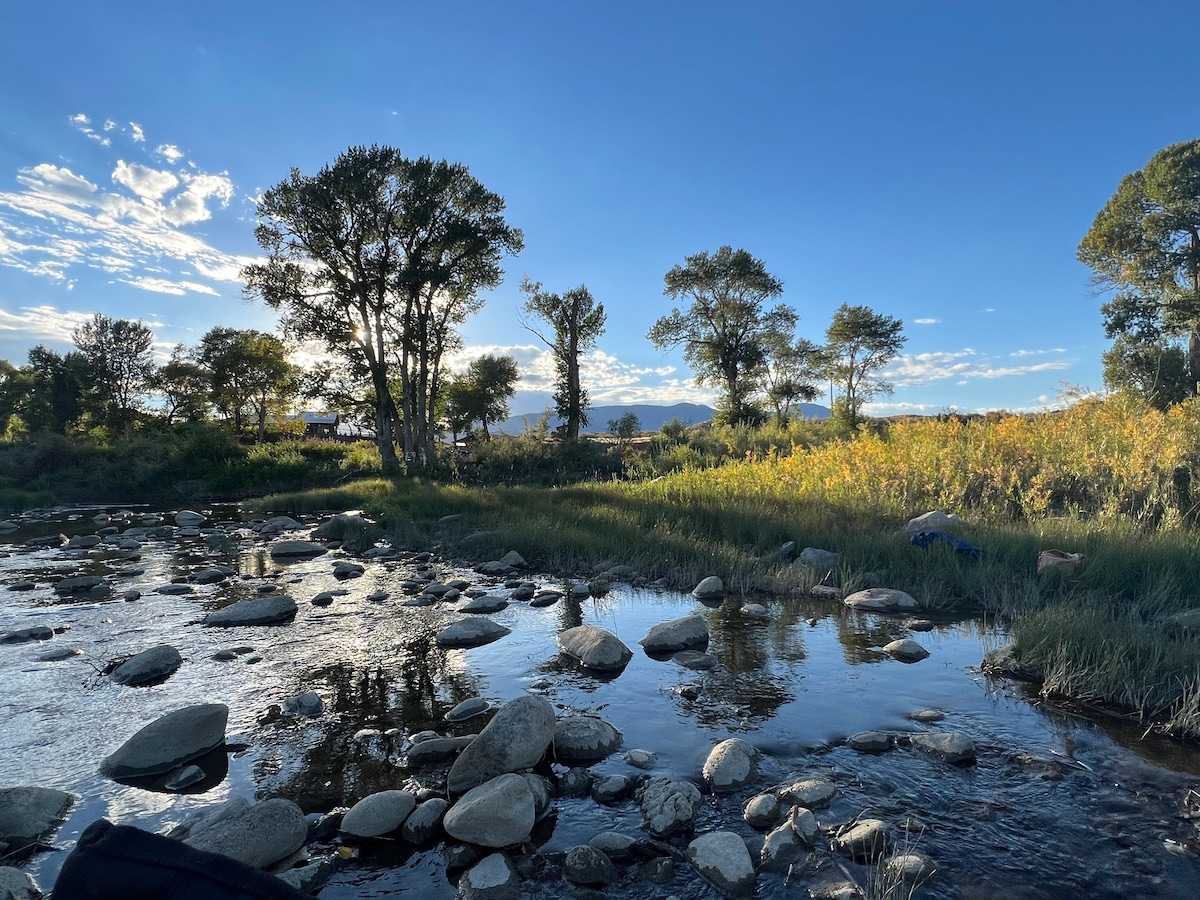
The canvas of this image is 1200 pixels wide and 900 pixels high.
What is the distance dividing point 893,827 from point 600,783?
4.28ft

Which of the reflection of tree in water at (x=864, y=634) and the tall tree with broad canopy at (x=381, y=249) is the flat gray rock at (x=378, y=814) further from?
the tall tree with broad canopy at (x=381, y=249)

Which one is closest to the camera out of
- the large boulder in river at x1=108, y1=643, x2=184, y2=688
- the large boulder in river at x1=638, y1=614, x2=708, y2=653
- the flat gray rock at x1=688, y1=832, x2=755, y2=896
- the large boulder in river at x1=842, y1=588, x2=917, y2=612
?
the flat gray rock at x1=688, y1=832, x2=755, y2=896

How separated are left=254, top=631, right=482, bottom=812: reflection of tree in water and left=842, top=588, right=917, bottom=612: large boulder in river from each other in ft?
12.5

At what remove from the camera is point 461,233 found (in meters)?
23.4

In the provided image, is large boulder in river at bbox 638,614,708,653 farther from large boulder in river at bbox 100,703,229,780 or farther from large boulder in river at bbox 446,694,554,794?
large boulder in river at bbox 100,703,229,780

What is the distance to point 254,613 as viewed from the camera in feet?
21.0

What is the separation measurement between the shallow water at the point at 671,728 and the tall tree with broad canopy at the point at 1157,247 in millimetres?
28211

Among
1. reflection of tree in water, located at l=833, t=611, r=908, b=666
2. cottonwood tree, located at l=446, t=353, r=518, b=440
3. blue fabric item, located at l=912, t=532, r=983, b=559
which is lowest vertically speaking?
reflection of tree in water, located at l=833, t=611, r=908, b=666

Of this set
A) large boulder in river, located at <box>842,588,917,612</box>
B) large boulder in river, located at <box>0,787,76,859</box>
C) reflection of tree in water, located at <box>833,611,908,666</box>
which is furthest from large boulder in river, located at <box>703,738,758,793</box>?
large boulder in river, located at <box>842,588,917,612</box>

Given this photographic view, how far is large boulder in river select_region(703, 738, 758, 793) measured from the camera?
3.03 metres

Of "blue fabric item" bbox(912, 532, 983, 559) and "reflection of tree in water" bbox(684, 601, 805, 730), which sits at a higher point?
"blue fabric item" bbox(912, 532, 983, 559)

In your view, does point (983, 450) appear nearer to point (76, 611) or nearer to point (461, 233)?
point (76, 611)

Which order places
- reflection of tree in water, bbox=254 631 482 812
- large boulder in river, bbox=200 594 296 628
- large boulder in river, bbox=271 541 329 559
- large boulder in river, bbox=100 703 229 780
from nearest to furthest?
1. reflection of tree in water, bbox=254 631 482 812
2. large boulder in river, bbox=100 703 229 780
3. large boulder in river, bbox=200 594 296 628
4. large boulder in river, bbox=271 541 329 559

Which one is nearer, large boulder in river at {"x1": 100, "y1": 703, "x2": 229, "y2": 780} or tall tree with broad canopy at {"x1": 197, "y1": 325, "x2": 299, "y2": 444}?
large boulder in river at {"x1": 100, "y1": 703, "x2": 229, "y2": 780}
